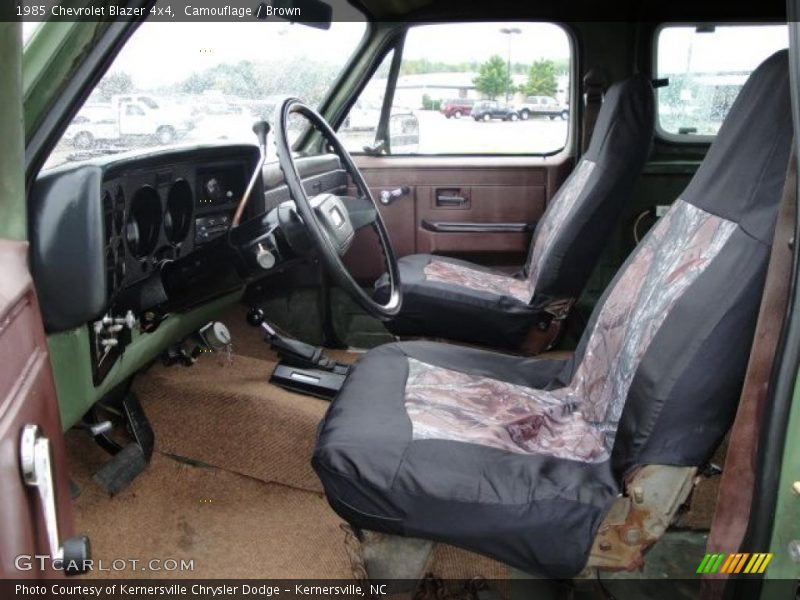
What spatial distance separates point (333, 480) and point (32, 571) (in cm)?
55

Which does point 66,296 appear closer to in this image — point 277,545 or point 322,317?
point 277,545

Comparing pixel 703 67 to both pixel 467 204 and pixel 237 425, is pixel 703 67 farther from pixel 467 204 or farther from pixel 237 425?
pixel 237 425

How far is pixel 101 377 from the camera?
141 cm

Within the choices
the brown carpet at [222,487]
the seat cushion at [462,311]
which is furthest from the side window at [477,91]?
the brown carpet at [222,487]

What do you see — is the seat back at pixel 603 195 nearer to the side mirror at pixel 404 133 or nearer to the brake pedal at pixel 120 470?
the side mirror at pixel 404 133

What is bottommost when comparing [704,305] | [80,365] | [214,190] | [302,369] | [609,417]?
[302,369]

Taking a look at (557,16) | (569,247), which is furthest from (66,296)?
(557,16)

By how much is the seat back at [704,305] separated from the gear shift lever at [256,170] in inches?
36.2

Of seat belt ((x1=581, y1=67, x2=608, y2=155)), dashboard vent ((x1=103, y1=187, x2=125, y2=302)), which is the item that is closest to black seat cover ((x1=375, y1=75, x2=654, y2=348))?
seat belt ((x1=581, y1=67, x2=608, y2=155))

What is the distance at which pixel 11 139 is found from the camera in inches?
33.4

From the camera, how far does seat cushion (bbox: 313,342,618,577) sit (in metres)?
1.14

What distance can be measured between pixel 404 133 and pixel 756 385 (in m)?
2.18

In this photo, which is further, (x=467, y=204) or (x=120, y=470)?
(x=467, y=204)

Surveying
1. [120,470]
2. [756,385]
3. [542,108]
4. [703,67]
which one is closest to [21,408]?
[756,385]
